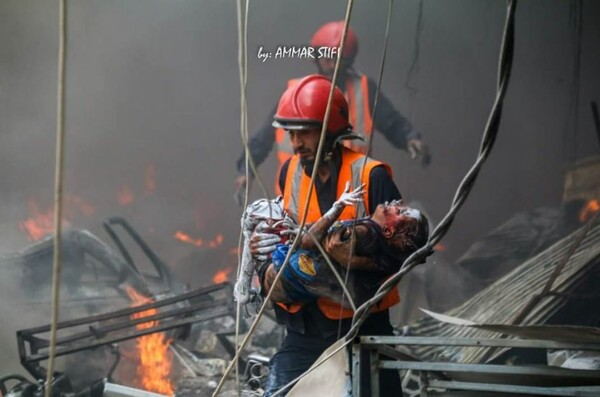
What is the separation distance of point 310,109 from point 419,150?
79.4 inches

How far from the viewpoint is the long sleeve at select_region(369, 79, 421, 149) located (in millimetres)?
6695

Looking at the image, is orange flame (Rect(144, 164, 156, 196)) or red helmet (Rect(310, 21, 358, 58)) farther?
orange flame (Rect(144, 164, 156, 196))

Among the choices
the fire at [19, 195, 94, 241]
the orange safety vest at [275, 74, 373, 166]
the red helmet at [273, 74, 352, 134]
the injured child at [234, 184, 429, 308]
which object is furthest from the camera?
the fire at [19, 195, 94, 241]

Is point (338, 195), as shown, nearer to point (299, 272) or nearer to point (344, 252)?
point (344, 252)

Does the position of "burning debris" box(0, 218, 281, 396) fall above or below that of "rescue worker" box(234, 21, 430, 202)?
below

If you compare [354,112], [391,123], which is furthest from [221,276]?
[391,123]

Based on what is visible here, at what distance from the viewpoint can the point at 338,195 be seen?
15.8 feet

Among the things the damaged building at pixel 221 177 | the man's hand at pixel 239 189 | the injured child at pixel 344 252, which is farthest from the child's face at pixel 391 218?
the man's hand at pixel 239 189

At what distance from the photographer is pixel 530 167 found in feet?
21.1

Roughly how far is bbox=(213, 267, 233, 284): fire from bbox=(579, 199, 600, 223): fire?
2.79 m

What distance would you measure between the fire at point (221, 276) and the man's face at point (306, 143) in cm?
214

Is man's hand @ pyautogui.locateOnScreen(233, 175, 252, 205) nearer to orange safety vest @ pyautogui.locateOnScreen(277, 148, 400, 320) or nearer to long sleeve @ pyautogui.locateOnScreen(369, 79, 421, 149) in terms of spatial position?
long sleeve @ pyautogui.locateOnScreen(369, 79, 421, 149)

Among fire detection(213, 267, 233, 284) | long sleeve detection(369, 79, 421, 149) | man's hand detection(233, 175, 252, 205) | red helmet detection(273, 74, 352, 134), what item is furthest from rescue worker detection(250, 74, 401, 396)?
fire detection(213, 267, 233, 284)

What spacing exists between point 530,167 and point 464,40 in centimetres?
111
